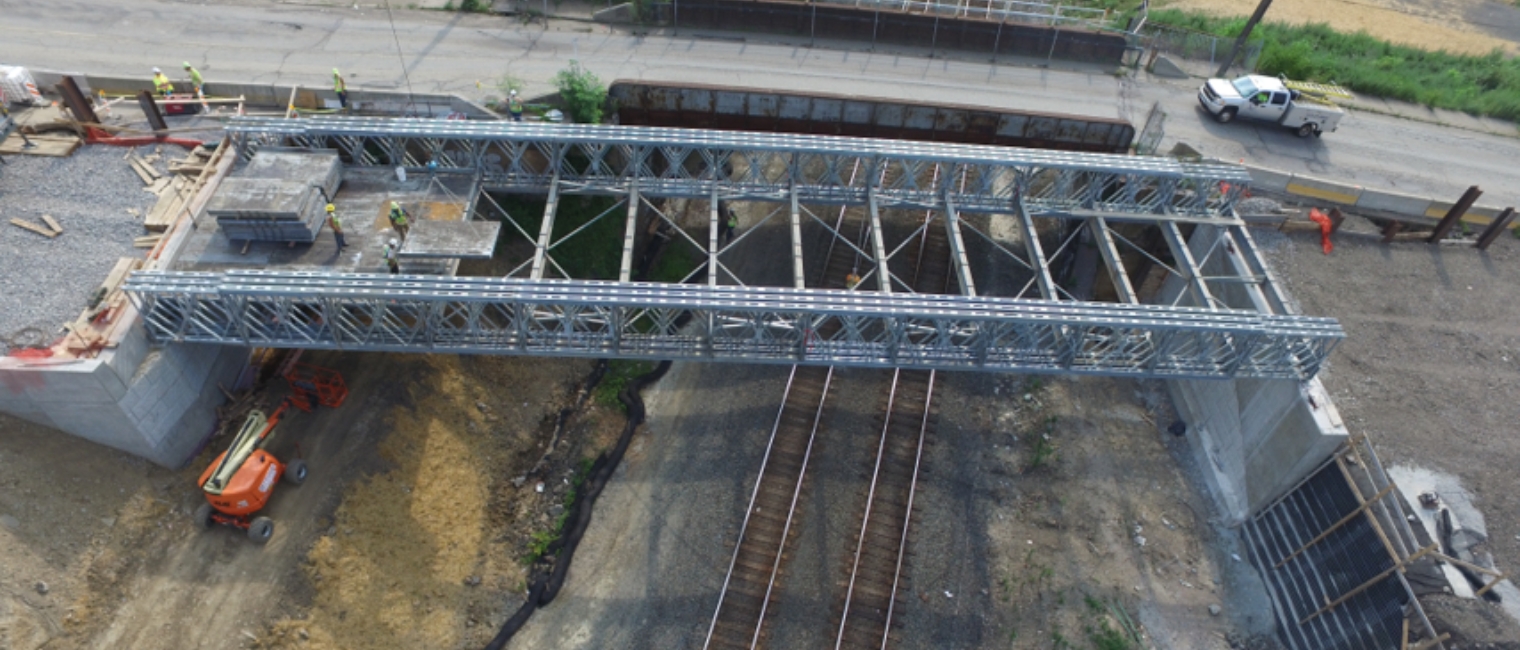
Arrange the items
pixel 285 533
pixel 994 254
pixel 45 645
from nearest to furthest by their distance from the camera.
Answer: pixel 45 645 → pixel 285 533 → pixel 994 254

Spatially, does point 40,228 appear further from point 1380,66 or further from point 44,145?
point 1380,66

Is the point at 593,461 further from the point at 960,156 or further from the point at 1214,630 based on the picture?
the point at 1214,630

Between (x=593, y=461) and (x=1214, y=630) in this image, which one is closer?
(x=1214, y=630)

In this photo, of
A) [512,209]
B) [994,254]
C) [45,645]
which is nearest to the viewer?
[45,645]

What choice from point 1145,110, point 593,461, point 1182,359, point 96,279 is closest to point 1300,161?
point 1145,110

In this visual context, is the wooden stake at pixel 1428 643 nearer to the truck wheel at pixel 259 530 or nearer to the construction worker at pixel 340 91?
the truck wheel at pixel 259 530

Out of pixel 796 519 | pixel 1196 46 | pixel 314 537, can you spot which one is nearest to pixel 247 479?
pixel 314 537
